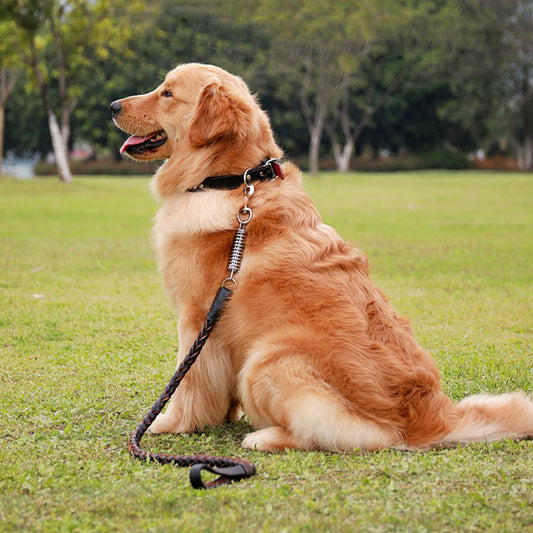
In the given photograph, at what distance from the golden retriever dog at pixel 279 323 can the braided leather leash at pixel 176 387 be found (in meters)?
0.05

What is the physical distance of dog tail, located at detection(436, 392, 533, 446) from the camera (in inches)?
133

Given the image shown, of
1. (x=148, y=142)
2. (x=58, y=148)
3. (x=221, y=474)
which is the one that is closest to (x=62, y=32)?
(x=58, y=148)

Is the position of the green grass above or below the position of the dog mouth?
below

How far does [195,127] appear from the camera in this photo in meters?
3.82

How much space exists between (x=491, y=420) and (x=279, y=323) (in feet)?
3.92

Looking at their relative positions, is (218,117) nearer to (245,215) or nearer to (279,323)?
(245,215)

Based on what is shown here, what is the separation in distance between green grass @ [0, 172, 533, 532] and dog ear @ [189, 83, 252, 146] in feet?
5.47

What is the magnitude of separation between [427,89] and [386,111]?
3.42 meters

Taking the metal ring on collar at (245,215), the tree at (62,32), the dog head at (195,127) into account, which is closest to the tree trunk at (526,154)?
the tree at (62,32)

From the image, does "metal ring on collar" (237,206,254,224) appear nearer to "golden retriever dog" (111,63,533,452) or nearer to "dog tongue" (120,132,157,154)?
"golden retriever dog" (111,63,533,452)

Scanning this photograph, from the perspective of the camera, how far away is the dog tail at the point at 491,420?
3391 millimetres

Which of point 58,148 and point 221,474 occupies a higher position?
point 58,148

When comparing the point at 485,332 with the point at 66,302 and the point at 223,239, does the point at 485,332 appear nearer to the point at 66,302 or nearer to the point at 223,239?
the point at 223,239

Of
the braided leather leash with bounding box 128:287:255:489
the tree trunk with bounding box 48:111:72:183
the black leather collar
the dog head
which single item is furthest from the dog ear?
the tree trunk with bounding box 48:111:72:183
